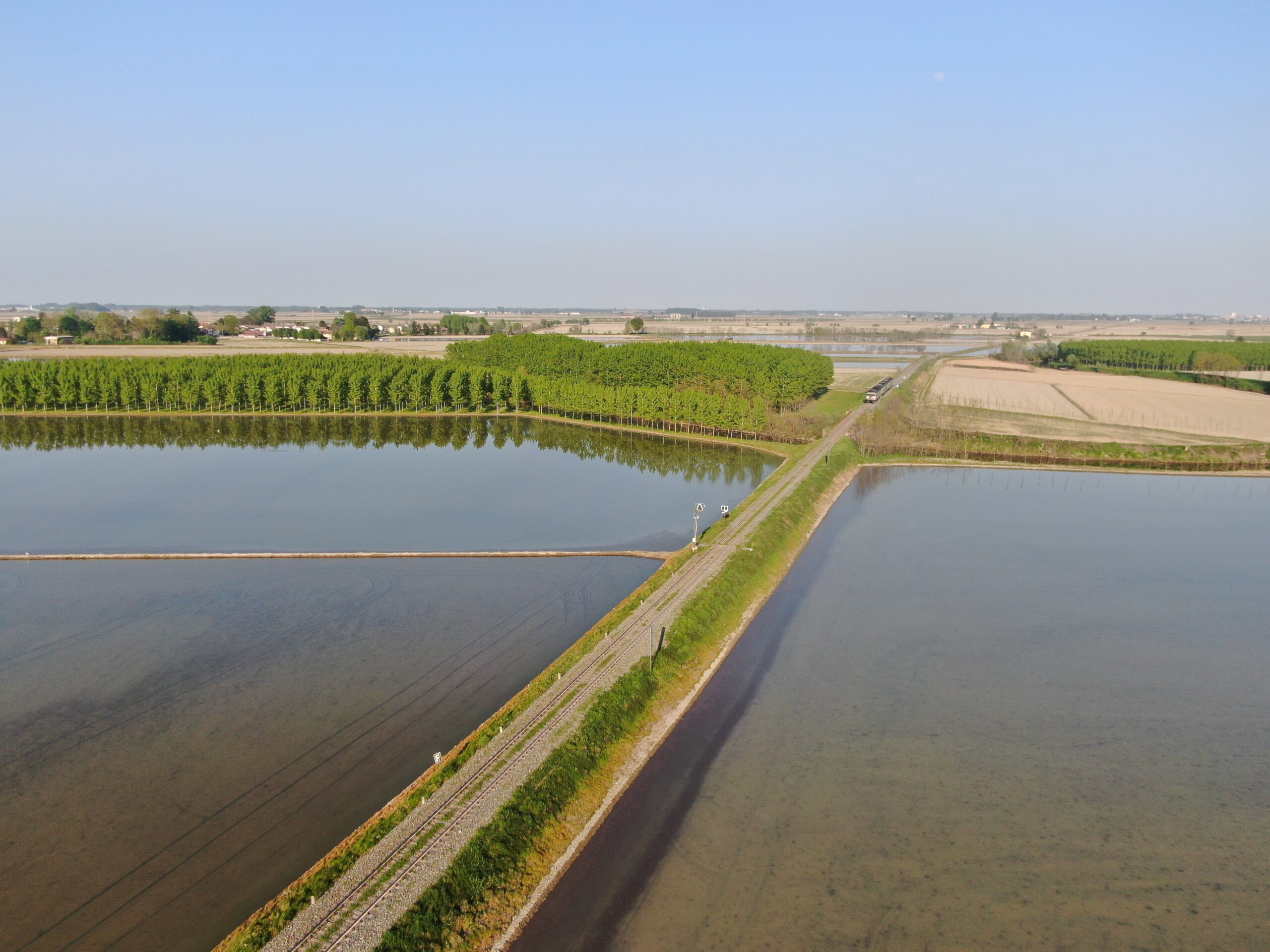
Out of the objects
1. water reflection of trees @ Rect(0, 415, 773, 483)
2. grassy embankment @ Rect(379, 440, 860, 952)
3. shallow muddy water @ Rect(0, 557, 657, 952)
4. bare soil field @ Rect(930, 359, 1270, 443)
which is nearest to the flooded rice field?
shallow muddy water @ Rect(0, 557, 657, 952)

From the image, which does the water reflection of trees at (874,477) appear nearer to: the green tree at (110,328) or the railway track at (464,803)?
the railway track at (464,803)

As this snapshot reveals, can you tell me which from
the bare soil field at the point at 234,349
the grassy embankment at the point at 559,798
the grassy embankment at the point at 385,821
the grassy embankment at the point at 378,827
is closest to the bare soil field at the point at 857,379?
the bare soil field at the point at 234,349

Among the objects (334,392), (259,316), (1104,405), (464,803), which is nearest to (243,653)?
(464,803)

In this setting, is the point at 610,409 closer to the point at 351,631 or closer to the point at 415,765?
the point at 351,631

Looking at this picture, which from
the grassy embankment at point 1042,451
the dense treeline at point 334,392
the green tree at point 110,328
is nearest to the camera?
the grassy embankment at point 1042,451

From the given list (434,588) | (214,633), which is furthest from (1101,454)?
(214,633)

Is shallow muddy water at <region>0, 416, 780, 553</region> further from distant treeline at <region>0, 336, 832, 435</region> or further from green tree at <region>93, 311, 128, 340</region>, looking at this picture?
green tree at <region>93, 311, 128, 340</region>

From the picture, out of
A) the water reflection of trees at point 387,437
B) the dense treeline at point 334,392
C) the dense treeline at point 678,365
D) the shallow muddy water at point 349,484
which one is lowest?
the shallow muddy water at point 349,484
